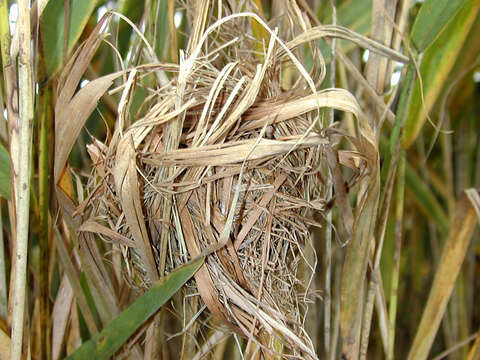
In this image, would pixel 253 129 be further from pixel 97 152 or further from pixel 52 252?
pixel 52 252

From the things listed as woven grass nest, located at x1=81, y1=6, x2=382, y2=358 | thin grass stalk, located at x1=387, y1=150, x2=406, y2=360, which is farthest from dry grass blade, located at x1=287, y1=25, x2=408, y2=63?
thin grass stalk, located at x1=387, y1=150, x2=406, y2=360

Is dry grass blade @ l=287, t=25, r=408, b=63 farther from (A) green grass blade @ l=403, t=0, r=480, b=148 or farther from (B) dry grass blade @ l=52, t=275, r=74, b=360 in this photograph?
(B) dry grass blade @ l=52, t=275, r=74, b=360

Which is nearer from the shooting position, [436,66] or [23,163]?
[23,163]

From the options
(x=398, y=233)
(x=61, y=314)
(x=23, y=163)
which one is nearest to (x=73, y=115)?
(x=23, y=163)

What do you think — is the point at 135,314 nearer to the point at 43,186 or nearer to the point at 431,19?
the point at 43,186

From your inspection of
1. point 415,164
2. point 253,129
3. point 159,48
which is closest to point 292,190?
point 253,129
